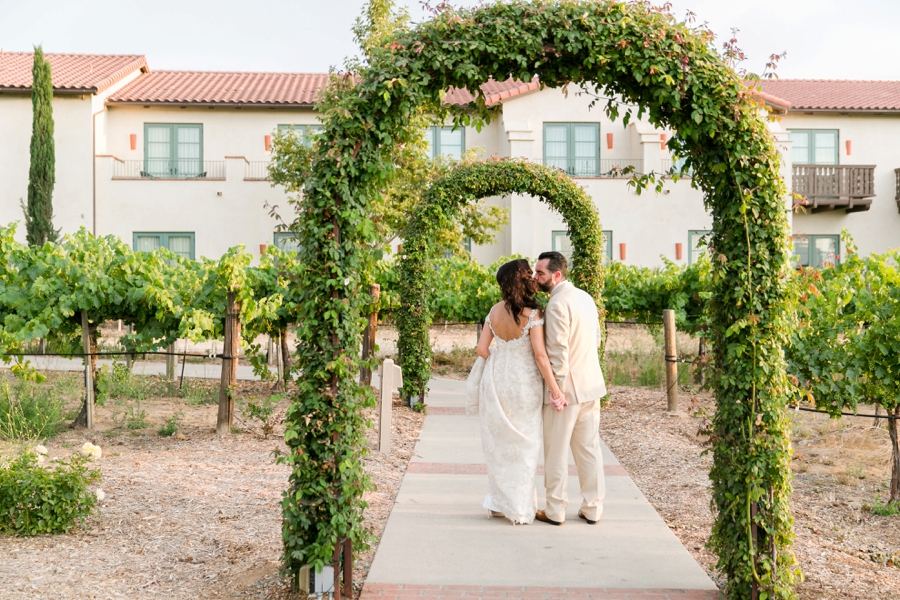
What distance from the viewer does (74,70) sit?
25297 millimetres

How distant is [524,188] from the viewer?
11875mm

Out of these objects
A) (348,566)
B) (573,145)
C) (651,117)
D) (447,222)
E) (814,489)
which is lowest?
(814,489)

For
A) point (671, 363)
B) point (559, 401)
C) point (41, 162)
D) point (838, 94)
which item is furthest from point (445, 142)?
point (559, 401)

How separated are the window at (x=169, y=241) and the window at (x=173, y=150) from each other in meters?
1.87

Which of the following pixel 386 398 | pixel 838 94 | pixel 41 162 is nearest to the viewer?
pixel 386 398

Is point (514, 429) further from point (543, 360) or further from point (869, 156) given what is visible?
point (869, 156)

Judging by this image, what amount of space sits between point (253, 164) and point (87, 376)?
16350 mm

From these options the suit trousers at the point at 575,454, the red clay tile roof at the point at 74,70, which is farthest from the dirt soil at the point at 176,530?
the red clay tile roof at the point at 74,70

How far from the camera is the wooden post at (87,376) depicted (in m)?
9.27

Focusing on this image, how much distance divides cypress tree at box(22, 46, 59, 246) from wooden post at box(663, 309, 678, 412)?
18.0m

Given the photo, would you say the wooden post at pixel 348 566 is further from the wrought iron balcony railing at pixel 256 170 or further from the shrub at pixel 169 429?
the wrought iron balcony railing at pixel 256 170

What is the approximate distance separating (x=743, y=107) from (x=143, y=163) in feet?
76.1

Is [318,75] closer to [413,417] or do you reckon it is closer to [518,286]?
[413,417]

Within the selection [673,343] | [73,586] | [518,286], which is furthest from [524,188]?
[73,586]
